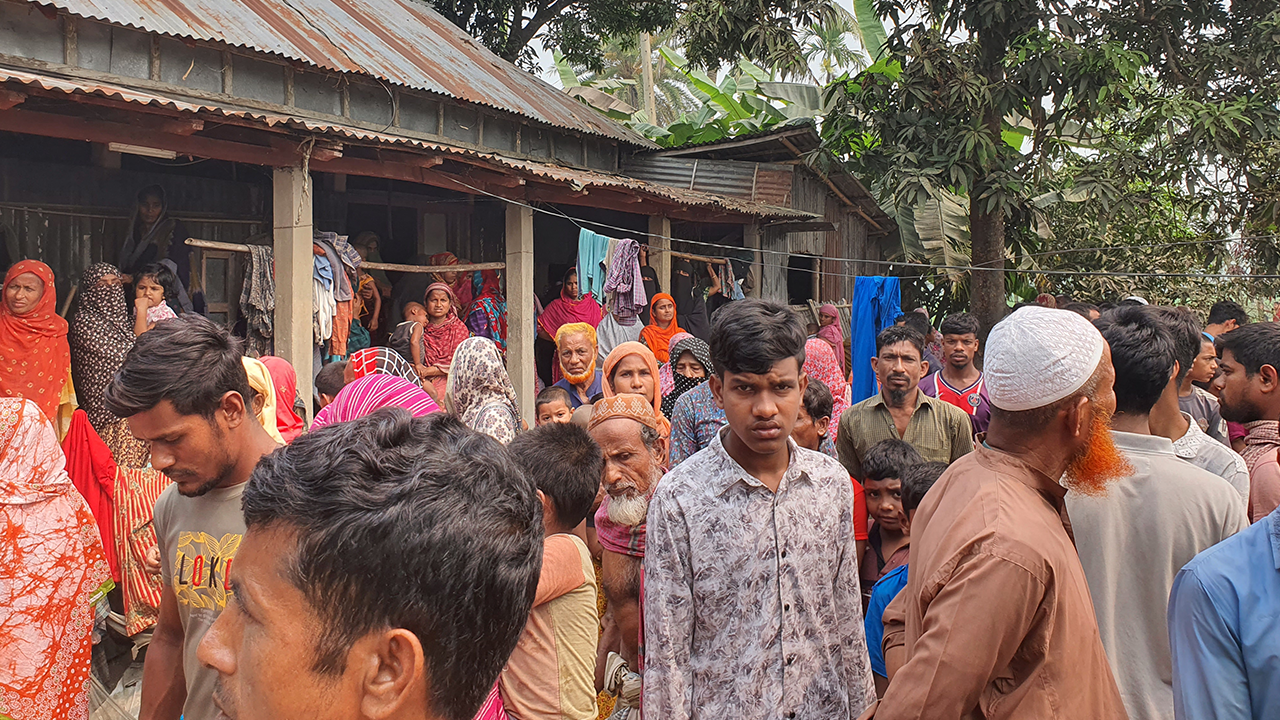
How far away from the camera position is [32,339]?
630cm

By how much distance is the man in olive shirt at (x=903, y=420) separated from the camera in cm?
490

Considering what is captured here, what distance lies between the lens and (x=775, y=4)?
11.8 metres

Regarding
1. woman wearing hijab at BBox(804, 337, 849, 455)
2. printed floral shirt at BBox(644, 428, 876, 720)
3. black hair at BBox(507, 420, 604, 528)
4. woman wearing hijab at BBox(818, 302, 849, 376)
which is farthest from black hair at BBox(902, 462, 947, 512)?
woman wearing hijab at BBox(818, 302, 849, 376)

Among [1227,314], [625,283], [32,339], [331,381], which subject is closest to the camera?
[331,381]

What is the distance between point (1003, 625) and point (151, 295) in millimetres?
7168

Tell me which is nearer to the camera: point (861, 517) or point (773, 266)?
point (861, 517)

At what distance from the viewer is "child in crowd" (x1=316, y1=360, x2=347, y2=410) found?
5645 mm

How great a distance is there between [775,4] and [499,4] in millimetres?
7465

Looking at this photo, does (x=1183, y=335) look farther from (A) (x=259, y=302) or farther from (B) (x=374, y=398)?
(A) (x=259, y=302)

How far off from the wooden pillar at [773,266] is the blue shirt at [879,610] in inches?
408

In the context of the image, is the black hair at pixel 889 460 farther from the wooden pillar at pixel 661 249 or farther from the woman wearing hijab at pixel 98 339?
the wooden pillar at pixel 661 249

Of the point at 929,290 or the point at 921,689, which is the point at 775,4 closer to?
the point at 929,290

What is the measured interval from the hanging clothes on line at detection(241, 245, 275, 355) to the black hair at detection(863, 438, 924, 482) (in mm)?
5396

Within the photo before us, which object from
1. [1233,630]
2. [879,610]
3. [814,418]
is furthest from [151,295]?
[1233,630]
